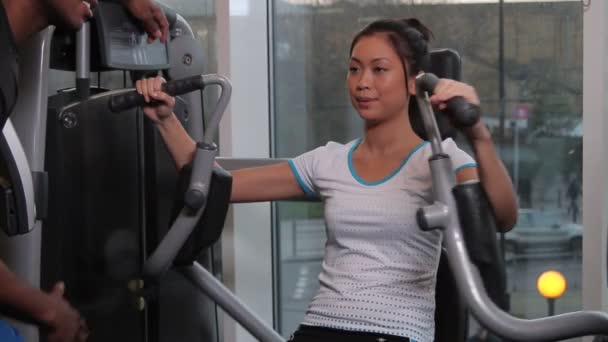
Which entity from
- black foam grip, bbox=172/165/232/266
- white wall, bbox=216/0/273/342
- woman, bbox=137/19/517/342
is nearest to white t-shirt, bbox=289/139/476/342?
woman, bbox=137/19/517/342

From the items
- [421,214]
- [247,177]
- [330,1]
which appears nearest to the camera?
[421,214]

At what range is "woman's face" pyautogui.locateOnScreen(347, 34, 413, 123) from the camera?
1.93 m

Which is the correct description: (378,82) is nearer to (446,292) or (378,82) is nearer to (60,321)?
(446,292)

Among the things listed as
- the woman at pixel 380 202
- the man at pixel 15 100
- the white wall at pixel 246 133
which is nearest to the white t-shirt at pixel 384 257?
the woman at pixel 380 202

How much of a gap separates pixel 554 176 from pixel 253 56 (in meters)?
1.21

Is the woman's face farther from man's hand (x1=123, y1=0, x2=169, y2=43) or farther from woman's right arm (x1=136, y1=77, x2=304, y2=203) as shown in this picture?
man's hand (x1=123, y1=0, x2=169, y2=43)

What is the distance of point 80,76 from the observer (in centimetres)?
213

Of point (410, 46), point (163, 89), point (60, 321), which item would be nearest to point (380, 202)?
point (410, 46)

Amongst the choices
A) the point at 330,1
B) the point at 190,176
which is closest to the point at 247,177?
the point at 190,176

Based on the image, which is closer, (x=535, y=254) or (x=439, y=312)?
(x=439, y=312)

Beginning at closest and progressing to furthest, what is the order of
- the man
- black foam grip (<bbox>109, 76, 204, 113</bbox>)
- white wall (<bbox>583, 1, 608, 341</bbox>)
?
the man → black foam grip (<bbox>109, 76, 204, 113</bbox>) → white wall (<bbox>583, 1, 608, 341</bbox>)

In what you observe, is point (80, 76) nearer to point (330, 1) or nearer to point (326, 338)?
point (326, 338)

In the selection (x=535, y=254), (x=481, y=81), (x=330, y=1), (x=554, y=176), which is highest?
(x=330, y=1)

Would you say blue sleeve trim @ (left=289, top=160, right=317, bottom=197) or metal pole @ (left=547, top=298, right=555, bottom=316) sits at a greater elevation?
blue sleeve trim @ (left=289, top=160, right=317, bottom=197)
